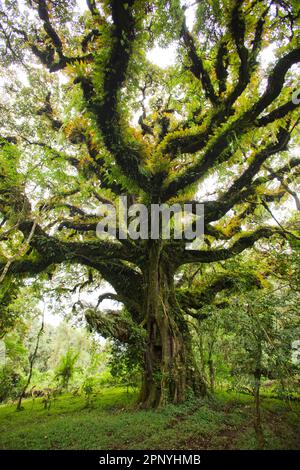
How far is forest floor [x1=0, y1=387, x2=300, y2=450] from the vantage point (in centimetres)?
423

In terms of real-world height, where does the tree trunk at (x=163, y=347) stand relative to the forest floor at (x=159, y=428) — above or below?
above

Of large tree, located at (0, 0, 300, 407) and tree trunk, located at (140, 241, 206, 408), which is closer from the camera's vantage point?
large tree, located at (0, 0, 300, 407)

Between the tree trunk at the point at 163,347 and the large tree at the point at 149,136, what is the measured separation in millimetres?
31

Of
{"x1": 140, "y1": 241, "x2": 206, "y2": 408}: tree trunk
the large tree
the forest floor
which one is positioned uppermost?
the large tree

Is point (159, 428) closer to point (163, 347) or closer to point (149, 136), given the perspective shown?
point (163, 347)

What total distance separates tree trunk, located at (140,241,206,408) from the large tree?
31 mm

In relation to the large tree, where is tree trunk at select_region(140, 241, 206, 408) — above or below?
below

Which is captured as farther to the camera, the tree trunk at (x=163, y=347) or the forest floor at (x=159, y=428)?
the tree trunk at (x=163, y=347)

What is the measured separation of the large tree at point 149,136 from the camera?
4449 mm

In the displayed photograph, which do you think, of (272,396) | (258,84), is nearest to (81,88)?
(258,84)

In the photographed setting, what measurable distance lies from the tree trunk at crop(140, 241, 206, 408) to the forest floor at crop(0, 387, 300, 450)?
1.26 ft

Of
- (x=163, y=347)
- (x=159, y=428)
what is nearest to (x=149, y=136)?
(x=163, y=347)

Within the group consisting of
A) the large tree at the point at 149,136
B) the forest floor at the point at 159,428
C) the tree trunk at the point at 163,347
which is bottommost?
the forest floor at the point at 159,428
